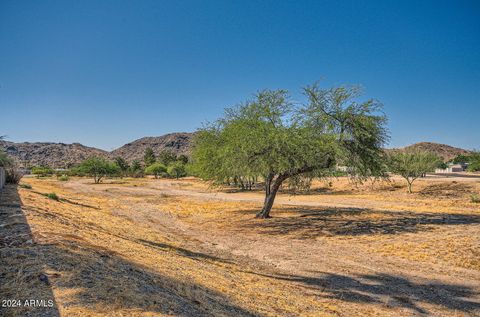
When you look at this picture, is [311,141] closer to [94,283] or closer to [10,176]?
[94,283]

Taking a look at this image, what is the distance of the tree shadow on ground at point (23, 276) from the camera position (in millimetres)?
3775

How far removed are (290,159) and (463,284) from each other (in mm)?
9407

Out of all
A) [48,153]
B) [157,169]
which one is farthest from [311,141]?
[48,153]

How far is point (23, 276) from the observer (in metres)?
4.68

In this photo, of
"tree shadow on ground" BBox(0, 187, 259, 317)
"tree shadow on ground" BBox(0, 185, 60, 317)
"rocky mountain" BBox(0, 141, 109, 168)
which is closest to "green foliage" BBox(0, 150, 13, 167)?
"tree shadow on ground" BBox(0, 187, 259, 317)

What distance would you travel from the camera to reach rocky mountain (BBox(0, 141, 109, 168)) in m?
164

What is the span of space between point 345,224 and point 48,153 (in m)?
198

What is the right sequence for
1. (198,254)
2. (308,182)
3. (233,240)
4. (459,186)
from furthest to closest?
(459,186) < (308,182) < (233,240) < (198,254)

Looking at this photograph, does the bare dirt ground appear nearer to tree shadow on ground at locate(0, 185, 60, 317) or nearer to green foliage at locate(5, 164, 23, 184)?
tree shadow on ground at locate(0, 185, 60, 317)

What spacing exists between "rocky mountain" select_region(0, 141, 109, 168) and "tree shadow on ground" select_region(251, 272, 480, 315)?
17462 cm

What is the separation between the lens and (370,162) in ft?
57.8

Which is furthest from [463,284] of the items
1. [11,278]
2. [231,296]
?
[11,278]

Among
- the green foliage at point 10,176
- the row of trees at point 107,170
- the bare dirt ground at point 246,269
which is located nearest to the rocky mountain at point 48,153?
the row of trees at point 107,170

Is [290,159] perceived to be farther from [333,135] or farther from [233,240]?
[233,240]
